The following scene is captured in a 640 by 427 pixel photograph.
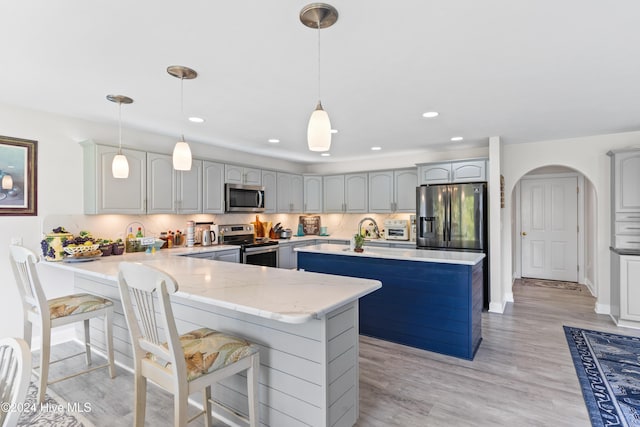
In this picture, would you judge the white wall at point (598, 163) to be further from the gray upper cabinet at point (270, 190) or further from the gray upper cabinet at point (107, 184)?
the gray upper cabinet at point (107, 184)

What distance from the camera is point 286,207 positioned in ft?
19.5

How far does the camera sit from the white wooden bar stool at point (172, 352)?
57.3 inches

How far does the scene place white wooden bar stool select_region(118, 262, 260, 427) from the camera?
1456 mm

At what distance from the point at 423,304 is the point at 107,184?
11.7ft

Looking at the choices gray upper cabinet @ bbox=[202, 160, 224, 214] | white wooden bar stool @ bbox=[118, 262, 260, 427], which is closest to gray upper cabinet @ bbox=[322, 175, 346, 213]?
gray upper cabinet @ bbox=[202, 160, 224, 214]

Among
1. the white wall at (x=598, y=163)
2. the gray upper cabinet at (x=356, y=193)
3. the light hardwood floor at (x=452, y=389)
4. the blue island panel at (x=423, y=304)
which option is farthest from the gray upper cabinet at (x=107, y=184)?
the white wall at (x=598, y=163)

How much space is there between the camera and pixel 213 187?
182 inches

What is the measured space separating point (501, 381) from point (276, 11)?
3.10m

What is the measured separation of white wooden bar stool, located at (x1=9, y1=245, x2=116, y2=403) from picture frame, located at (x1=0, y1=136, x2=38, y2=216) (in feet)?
3.31

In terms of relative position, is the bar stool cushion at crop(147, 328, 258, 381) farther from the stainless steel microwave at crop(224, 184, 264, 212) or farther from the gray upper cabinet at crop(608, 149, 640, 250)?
the gray upper cabinet at crop(608, 149, 640, 250)

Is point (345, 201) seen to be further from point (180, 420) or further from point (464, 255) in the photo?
point (180, 420)

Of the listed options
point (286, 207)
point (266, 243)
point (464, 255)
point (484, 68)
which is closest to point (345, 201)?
point (286, 207)

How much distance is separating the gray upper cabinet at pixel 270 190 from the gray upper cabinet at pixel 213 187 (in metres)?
0.87

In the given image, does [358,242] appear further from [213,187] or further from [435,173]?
[213,187]
